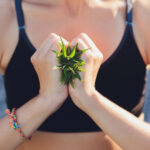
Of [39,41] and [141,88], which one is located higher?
[39,41]

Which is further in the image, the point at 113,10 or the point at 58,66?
the point at 113,10

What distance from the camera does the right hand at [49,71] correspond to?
1160mm

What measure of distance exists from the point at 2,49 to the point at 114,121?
578mm

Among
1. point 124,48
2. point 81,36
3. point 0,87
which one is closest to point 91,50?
point 81,36

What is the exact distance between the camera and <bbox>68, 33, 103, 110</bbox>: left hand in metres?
1.18

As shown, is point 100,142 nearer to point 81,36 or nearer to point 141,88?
point 141,88

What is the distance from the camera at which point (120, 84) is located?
1.36m

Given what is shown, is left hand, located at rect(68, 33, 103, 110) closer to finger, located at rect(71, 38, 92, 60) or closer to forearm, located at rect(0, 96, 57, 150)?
finger, located at rect(71, 38, 92, 60)

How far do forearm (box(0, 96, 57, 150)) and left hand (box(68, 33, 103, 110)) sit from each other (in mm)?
119

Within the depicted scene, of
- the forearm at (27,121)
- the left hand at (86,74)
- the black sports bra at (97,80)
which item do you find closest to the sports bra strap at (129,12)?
the black sports bra at (97,80)

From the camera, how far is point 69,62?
3.67ft

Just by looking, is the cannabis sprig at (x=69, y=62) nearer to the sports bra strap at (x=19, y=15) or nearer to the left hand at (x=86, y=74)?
the left hand at (x=86, y=74)

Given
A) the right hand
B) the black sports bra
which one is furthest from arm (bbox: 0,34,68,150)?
the black sports bra

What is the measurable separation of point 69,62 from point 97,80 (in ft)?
0.88
